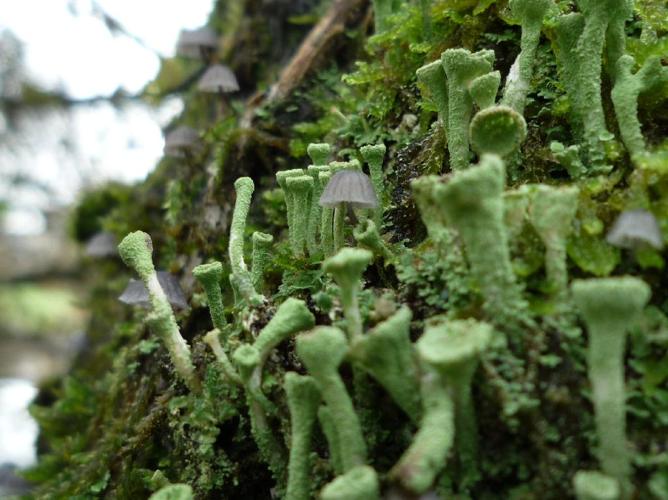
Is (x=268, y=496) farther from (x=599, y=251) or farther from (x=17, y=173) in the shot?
(x=17, y=173)

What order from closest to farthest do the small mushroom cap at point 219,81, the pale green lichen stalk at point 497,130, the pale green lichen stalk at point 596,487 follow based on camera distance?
1. the pale green lichen stalk at point 596,487
2. the pale green lichen stalk at point 497,130
3. the small mushroom cap at point 219,81

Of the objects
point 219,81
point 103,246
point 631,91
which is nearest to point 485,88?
point 631,91

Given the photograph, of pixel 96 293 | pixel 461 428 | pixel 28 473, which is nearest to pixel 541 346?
pixel 461 428

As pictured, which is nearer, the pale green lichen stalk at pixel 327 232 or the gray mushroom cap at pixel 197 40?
the pale green lichen stalk at pixel 327 232

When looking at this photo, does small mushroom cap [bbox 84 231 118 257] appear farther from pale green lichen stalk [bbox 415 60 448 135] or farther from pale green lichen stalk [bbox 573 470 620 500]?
pale green lichen stalk [bbox 573 470 620 500]

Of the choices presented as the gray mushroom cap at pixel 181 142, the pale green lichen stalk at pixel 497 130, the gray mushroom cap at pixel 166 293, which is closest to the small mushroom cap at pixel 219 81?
the gray mushroom cap at pixel 181 142

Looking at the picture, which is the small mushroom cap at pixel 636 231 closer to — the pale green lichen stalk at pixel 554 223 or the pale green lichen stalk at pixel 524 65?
the pale green lichen stalk at pixel 554 223

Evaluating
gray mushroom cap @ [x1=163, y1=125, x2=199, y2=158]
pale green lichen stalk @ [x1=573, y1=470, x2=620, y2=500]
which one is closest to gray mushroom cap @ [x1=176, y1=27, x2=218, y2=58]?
gray mushroom cap @ [x1=163, y1=125, x2=199, y2=158]

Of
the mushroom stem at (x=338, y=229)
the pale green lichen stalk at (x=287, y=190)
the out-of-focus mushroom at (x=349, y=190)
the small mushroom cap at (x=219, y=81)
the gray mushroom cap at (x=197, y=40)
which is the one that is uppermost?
the gray mushroom cap at (x=197, y=40)
